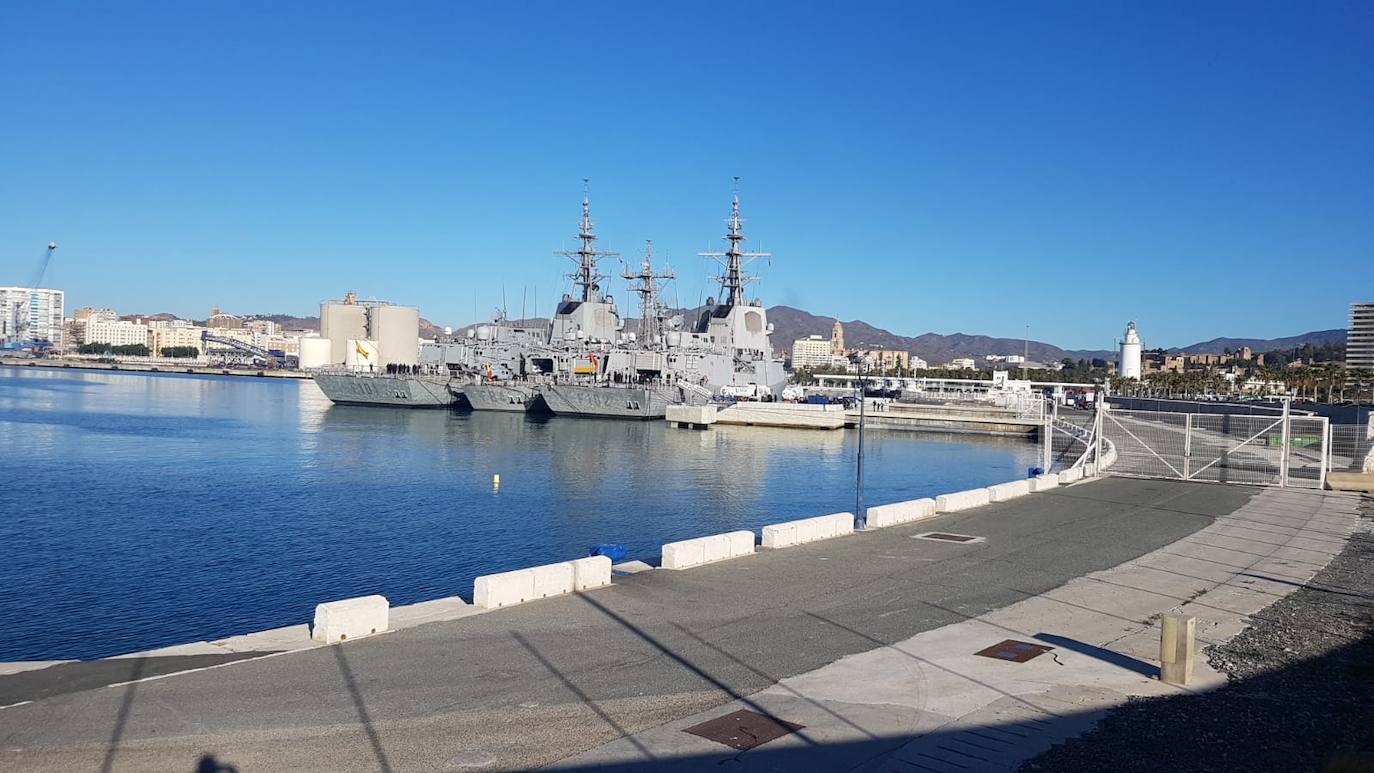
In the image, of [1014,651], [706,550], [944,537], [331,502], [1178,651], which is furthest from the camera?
[331,502]

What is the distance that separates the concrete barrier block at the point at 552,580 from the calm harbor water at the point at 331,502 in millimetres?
6387

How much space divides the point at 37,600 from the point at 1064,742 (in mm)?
18448

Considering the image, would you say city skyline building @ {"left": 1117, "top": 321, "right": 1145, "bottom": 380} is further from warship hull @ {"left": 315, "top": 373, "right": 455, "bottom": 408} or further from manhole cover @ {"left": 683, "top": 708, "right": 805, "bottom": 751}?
manhole cover @ {"left": 683, "top": 708, "right": 805, "bottom": 751}

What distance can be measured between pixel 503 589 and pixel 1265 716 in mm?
8264

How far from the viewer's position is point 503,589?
461 inches

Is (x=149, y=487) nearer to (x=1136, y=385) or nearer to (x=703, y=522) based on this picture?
(x=703, y=522)

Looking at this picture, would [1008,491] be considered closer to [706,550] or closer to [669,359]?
[706,550]

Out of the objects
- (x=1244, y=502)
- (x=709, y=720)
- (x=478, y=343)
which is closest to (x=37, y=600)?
(x=709, y=720)

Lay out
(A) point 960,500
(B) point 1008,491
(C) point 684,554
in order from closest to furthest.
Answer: (C) point 684,554
(A) point 960,500
(B) point 1008,491

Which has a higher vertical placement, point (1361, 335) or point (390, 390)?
point (1361, 335)

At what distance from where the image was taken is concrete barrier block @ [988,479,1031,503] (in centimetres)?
2364

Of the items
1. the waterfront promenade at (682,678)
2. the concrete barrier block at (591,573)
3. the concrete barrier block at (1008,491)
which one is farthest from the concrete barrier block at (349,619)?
the concrete barrier block at (1008,491)

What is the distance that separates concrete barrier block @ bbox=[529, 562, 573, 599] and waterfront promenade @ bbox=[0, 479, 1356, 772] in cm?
29

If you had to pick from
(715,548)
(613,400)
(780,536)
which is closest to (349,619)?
(715,548)
